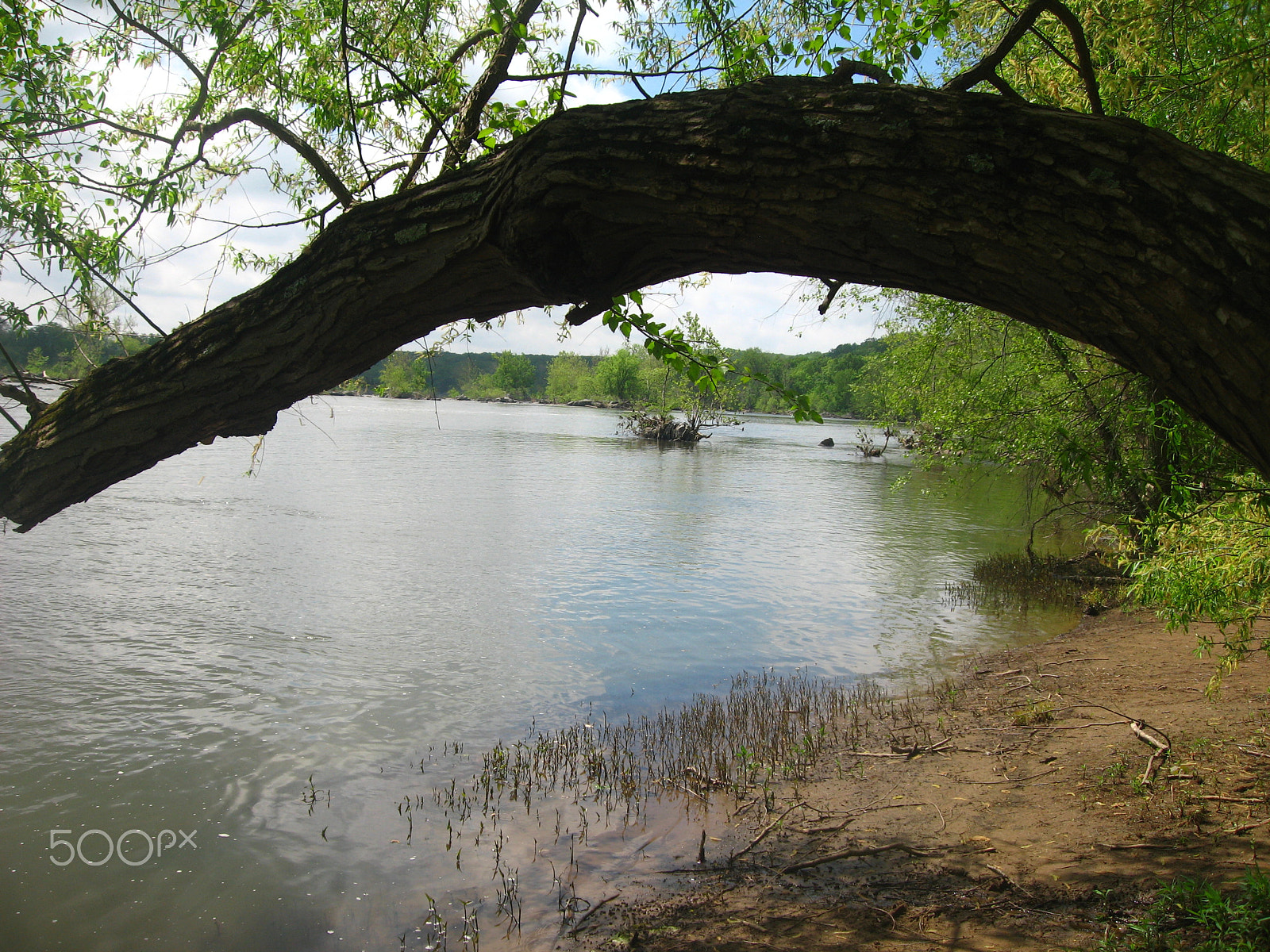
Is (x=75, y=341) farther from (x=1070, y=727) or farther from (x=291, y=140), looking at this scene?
(x=1070, y=727)

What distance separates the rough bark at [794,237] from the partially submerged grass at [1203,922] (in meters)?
2.20

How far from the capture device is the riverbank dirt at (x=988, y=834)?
12.0 ft

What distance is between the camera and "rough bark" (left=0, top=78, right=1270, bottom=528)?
66.9 inches

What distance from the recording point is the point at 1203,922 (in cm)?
302

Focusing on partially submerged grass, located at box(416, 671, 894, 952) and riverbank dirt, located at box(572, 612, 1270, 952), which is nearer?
riverbank dirt, located at box(572, 612, 1270, 952)

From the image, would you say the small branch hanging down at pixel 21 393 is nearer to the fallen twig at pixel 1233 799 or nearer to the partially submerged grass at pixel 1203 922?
the partially submerged grass at pixel 1203 922

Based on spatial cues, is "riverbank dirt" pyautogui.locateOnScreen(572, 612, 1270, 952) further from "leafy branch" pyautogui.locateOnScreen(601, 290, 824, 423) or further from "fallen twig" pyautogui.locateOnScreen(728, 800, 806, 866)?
"leafy branch" pyautogui.locateOnScreen(601, 290, 824, 423)

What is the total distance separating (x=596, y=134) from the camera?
2279mm

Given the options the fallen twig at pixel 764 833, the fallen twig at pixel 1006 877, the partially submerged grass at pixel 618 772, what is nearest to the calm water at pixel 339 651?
the partially submerged grass at pixel 618 772

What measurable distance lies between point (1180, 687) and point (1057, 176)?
6815 mm

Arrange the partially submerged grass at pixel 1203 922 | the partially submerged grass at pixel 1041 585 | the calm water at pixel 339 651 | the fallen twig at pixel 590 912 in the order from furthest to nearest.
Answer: the partially submerged grass at pixel 1041 585 → the calm water at pixel 339 651 → the fallen twig at pixel 590 912 → the partially submerged grass at pixel 1203 922

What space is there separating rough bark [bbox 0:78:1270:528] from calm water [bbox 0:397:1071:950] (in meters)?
1.58

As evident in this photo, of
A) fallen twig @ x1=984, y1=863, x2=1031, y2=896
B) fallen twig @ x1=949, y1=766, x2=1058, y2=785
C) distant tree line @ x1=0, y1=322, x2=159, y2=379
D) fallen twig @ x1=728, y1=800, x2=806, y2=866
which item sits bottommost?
fallen twig @ x1=728, y1=800, x2=806, y2=866

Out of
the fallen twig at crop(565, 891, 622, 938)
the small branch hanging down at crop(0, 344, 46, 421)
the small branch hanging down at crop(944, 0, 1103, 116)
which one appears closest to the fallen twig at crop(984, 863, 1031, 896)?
the fallen twig at crop(565, 891, 622, 938)
